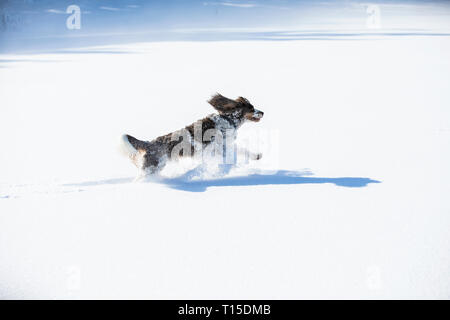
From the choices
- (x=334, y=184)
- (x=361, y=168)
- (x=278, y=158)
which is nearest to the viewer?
(x=334, y=184)

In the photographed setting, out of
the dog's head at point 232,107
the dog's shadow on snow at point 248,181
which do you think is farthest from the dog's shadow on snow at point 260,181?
the dog's head at point 232,107

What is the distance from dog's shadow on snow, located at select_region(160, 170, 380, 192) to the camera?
449 cm

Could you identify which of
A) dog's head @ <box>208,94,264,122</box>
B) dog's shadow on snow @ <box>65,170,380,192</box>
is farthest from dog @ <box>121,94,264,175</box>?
dog's shadow on snow @ <box>65,170,380,192</box>

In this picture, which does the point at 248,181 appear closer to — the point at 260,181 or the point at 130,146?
the point at 260,181

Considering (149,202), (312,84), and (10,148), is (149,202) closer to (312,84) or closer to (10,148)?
(10,148)

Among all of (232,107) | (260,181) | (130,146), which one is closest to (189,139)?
(130,146)

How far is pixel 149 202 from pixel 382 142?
3648mm

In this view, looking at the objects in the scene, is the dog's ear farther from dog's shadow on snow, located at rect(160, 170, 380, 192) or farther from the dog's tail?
the dog's tail

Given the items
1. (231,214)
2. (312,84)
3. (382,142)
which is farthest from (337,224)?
(312,84)

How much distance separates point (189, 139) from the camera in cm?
467

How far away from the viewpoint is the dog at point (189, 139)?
4.51 m

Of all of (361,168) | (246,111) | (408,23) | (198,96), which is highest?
(408,23)

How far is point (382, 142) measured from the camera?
589 centimetres

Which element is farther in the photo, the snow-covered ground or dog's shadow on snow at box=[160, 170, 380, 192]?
dog's shadow on snow at box=[160, 170, 380, 192]
